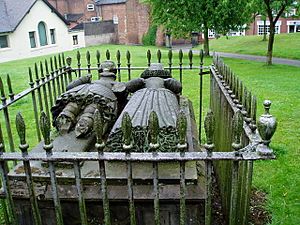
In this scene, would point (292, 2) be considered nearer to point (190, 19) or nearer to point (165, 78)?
point (190, 19)

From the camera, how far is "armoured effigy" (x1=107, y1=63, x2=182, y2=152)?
3082 mm

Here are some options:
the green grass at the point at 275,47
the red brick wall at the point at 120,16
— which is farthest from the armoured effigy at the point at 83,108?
the red brick wall at the point at 120,16

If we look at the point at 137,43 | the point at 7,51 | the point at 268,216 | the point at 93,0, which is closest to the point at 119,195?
the point at 268,216

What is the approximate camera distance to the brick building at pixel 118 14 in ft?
133

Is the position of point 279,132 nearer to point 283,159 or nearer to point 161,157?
point 283,159

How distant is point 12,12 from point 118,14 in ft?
51.6

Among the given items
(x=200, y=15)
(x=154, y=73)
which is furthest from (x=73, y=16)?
(x=154, y=73)

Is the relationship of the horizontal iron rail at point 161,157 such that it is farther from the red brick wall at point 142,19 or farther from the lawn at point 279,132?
the red brick wall at point 142,19

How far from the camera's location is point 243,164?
2752 millimetres

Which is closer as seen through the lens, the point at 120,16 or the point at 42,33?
the point at 42,33

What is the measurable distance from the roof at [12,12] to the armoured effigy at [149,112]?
2729 centimetres

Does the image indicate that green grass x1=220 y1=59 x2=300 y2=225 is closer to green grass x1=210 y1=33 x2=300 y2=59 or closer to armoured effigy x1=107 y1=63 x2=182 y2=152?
armoured effigy x1=107 y1=63 x2=182 y2=152

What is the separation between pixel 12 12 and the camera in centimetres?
3011

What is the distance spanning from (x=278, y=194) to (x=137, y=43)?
38843 millimetres
